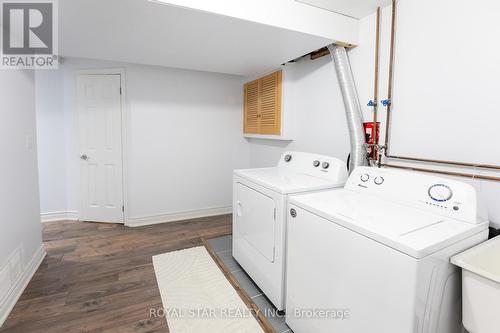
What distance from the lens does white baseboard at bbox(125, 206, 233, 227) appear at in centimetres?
334

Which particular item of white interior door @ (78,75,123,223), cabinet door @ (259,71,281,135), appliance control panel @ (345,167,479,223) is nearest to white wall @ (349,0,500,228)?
appliance control panel @ (345,167,479,223)

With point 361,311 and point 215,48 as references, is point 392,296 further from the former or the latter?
point 215,48

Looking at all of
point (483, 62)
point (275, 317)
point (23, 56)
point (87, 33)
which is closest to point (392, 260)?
point (275, 317)

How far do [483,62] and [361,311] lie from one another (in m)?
1.48

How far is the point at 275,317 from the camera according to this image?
1.71 meters

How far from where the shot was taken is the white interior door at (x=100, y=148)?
10.6 ft

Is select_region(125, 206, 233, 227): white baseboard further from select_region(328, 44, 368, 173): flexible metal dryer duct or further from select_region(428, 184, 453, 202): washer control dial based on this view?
select_region(428, 184, 453, 202): washer control dial

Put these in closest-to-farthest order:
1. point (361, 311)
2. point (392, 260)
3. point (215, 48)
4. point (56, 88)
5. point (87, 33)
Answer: point (392, 260)
point (361, 311)
point (87, 33)
point (215, 48)
point (56, 88)

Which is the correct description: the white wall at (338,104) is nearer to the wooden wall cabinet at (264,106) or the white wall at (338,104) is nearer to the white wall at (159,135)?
the wooden wall cabinet at (264,106)

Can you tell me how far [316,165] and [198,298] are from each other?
4.57 feet

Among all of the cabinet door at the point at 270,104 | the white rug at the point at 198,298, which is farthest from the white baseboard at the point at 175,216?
the cabinet door at the point at 270,104

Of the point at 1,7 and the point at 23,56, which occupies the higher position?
the point at 1,7

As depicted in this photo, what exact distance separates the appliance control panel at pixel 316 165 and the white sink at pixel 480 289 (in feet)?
3.09

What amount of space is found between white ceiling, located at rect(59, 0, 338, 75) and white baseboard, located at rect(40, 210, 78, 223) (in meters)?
2.10
